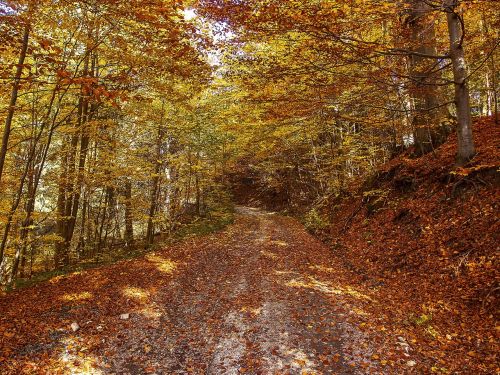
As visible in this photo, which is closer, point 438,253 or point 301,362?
point 301,362

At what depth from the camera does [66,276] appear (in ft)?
31.9

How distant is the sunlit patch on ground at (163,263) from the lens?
1045cm

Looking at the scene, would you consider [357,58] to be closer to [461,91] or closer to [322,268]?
[461,91]

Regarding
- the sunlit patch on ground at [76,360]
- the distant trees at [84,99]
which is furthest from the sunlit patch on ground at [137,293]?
the distant trees at [84,99]

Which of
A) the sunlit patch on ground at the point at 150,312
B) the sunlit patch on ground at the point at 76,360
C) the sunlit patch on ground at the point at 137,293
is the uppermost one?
the sunlit patch on ground at the point at 137,293

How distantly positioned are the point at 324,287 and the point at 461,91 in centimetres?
651

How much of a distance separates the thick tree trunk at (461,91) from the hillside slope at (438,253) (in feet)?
1.33

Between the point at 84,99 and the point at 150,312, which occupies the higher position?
the point at 84,99

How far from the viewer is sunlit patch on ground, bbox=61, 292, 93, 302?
7.77 meters

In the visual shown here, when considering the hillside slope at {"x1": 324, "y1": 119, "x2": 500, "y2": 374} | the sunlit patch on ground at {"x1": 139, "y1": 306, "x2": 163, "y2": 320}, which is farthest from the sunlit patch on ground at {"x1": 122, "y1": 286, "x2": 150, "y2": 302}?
the hillside slope at {"x1": 324, "y1": 119, "x2": 500, "y2": 374}

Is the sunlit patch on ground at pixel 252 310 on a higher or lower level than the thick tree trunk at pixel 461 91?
lower

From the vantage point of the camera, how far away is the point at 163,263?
1107 cm

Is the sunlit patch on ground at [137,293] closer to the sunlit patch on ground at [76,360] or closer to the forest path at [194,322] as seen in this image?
the forest path at [194,322]

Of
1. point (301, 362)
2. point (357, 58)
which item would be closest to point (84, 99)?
point (357, 58)
